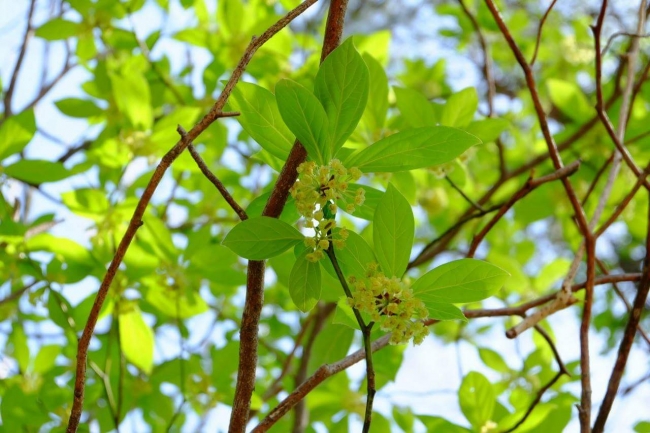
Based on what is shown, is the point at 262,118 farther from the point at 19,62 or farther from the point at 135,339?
the point at 19,62

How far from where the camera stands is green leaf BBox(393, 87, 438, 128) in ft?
3.22

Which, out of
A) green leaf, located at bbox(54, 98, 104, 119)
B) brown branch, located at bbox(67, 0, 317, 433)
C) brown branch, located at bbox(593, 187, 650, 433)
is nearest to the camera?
brown branch, located at bbox(67, 0, 317, 433)

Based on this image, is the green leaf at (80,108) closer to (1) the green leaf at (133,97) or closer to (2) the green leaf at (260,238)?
(1) the green leaf at (133,97)

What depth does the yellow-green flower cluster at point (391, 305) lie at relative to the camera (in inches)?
20.6

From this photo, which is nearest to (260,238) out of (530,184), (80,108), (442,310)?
(442,310)

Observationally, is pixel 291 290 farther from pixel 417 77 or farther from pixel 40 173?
pixel 417 77

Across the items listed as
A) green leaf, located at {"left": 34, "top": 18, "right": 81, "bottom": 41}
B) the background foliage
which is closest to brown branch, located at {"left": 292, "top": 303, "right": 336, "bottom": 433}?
the background foliage

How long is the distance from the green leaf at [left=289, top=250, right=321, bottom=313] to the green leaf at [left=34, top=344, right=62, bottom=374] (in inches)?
40.5

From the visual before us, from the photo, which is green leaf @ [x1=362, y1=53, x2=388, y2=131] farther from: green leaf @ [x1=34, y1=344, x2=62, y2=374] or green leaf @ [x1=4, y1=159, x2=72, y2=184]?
green leaf @ [x1=34, y1=344, x2=62, y2=374]

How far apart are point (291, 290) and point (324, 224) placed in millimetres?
73

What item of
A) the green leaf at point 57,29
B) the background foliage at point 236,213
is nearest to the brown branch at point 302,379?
the background foliage at point 236,213

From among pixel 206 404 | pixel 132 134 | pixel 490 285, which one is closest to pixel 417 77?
pixel 132 134

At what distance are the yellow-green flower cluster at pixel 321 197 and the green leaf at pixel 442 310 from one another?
0.31ft

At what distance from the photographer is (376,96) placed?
0.96 m
